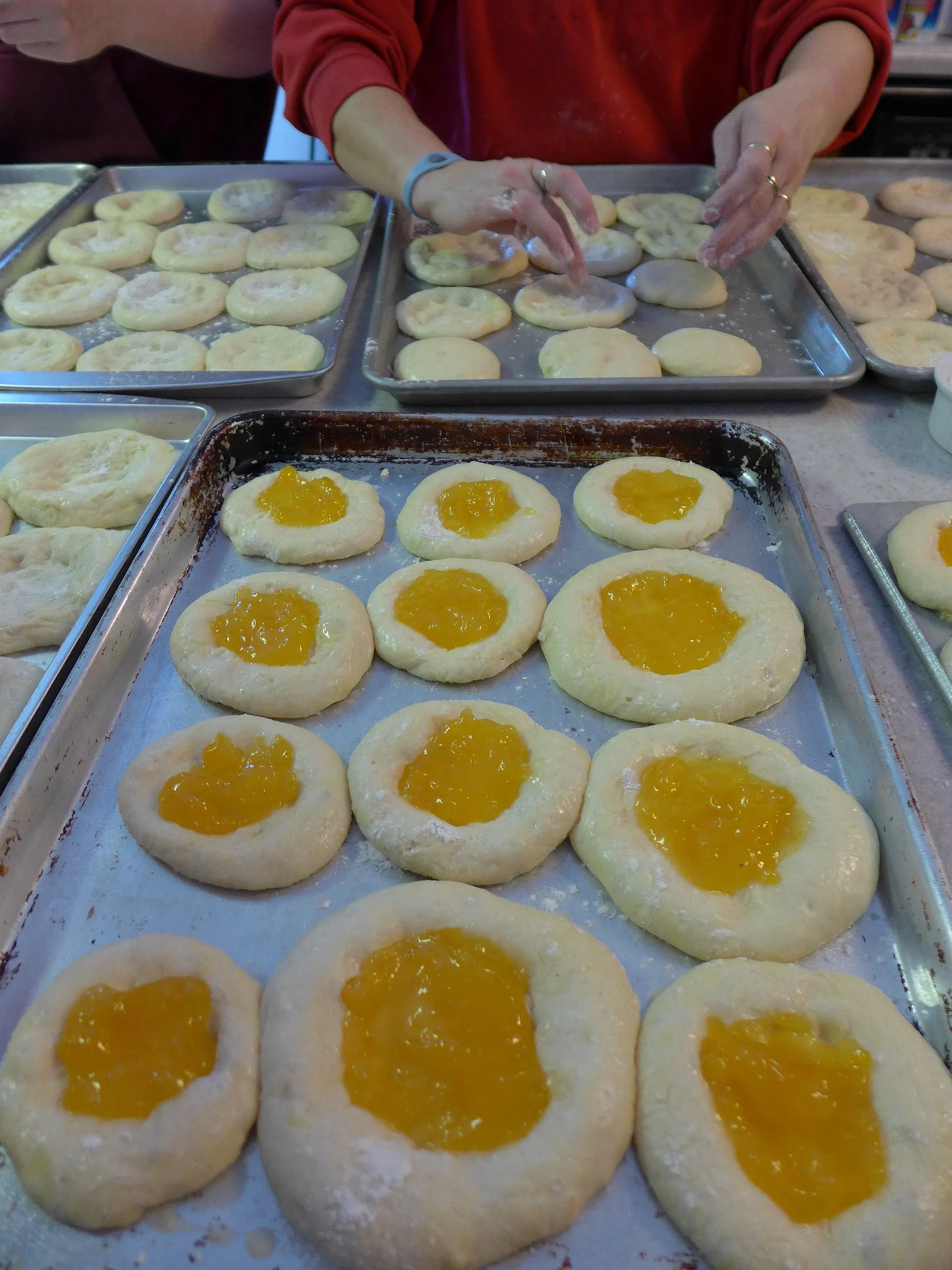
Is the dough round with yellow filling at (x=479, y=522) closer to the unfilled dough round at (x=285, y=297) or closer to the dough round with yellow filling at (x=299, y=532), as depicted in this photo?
the dough round with yellow filling at (x=299, y=532)

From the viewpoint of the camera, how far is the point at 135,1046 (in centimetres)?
107

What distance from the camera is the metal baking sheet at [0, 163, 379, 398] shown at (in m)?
2.09

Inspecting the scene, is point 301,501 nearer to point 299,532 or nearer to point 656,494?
point 299,532

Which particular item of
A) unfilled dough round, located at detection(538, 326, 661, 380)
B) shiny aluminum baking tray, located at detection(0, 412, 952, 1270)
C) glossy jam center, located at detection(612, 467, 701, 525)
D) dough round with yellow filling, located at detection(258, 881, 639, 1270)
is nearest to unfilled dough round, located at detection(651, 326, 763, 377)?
unfilled dough round, located at detection(538, 326, 661, 380)

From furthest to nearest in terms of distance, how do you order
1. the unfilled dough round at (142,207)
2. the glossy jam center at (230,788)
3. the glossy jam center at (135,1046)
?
the unfilled dough round at (142,207)
the glossy jam center at (230,788)
the glossy jam center at (135,1046)

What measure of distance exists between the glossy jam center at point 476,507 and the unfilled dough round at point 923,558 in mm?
803

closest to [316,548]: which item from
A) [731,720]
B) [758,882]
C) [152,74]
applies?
[731,720]

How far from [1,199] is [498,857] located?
349 centimetres

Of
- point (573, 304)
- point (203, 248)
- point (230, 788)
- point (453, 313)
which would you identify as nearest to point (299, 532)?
point (230, 788)

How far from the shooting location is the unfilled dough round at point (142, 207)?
3023 millimetres

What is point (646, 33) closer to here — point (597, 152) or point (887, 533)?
point (597, 152)

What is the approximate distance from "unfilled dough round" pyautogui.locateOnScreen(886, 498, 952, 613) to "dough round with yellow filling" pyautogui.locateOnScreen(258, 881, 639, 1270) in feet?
3.13

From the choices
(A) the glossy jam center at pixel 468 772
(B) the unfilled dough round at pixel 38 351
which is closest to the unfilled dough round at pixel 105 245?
(B) the unfilled dough round at pixel 38 351

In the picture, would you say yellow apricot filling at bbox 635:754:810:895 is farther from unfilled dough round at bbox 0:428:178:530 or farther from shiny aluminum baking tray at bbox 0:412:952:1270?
unfilled dough round at bbox 0:428:178:530
